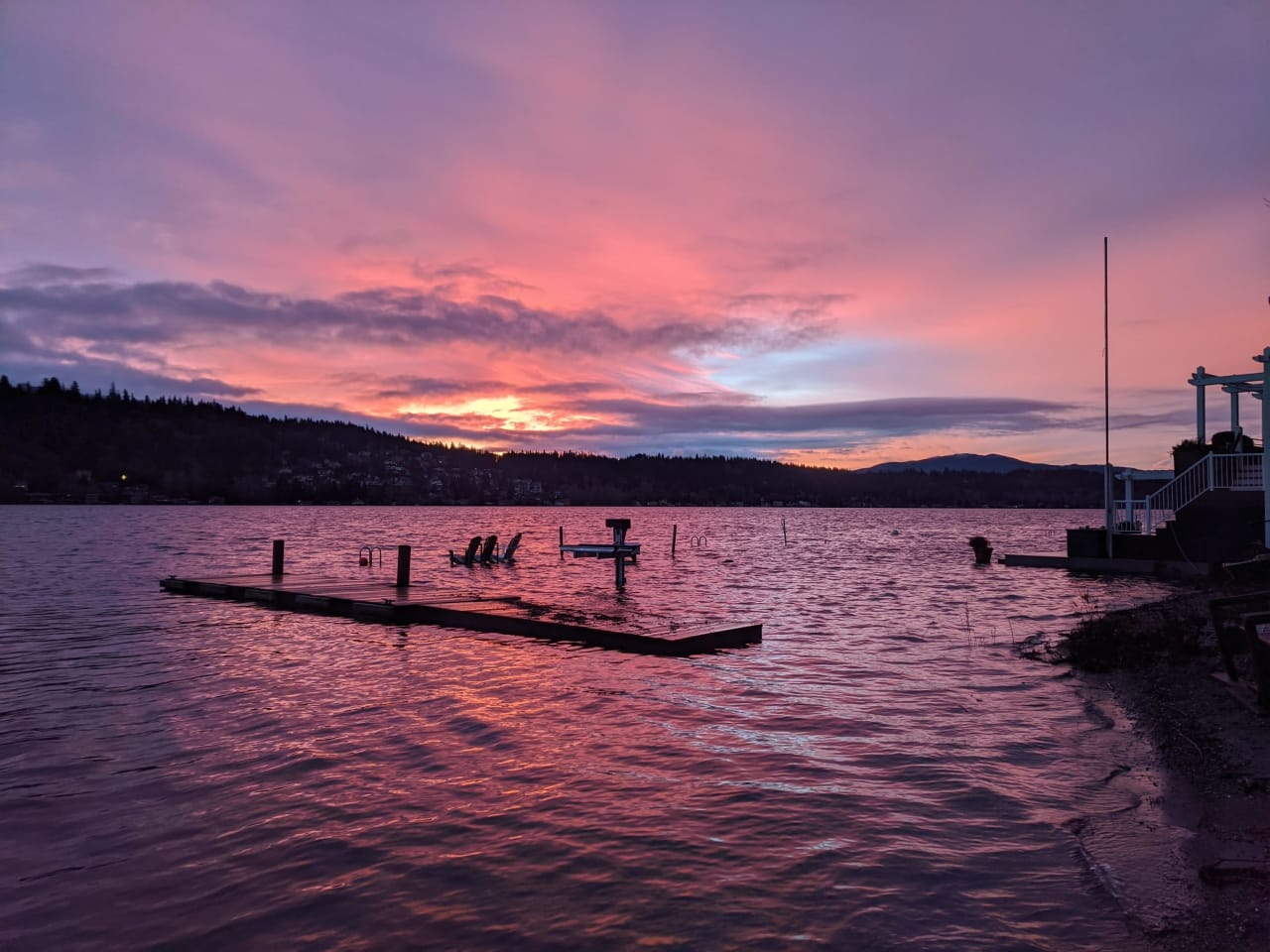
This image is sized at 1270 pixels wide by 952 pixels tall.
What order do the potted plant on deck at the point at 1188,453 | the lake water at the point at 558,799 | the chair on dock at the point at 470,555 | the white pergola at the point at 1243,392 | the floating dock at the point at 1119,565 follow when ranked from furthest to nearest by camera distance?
1. the chair on dock at the point at 470,555
2. the floating dock at the point at 1119,565
3. the potted plant on deck at the point at 1188,453
4. the white pergola at the point at 1243,392
5. the lake water at the point at 558,799

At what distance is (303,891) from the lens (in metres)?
6.13

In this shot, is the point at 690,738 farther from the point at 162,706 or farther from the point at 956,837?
the point at 162,706

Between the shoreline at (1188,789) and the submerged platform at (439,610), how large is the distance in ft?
23.3

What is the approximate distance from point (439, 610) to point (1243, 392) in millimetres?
28856

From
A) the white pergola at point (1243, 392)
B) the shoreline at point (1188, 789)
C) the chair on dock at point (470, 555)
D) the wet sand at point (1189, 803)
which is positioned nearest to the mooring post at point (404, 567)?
the shoreline at point (1188, 789)

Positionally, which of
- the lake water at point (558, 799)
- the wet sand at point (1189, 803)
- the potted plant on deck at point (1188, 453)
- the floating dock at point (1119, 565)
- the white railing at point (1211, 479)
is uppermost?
the potted plant on deck at point (1188, 453)

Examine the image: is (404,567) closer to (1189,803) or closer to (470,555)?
(470,555)

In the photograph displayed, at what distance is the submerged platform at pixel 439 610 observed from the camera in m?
16.7

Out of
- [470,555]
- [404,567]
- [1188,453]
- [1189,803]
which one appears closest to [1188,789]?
[1189,803]

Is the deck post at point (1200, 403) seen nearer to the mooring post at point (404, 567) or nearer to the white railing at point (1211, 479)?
the white railing at point (1211, 479)

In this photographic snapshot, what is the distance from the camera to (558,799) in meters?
8.09

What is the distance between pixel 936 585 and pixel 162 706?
30.7 metres

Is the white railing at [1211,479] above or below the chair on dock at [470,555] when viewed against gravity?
above

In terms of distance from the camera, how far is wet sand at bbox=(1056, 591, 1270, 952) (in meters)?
5.41
